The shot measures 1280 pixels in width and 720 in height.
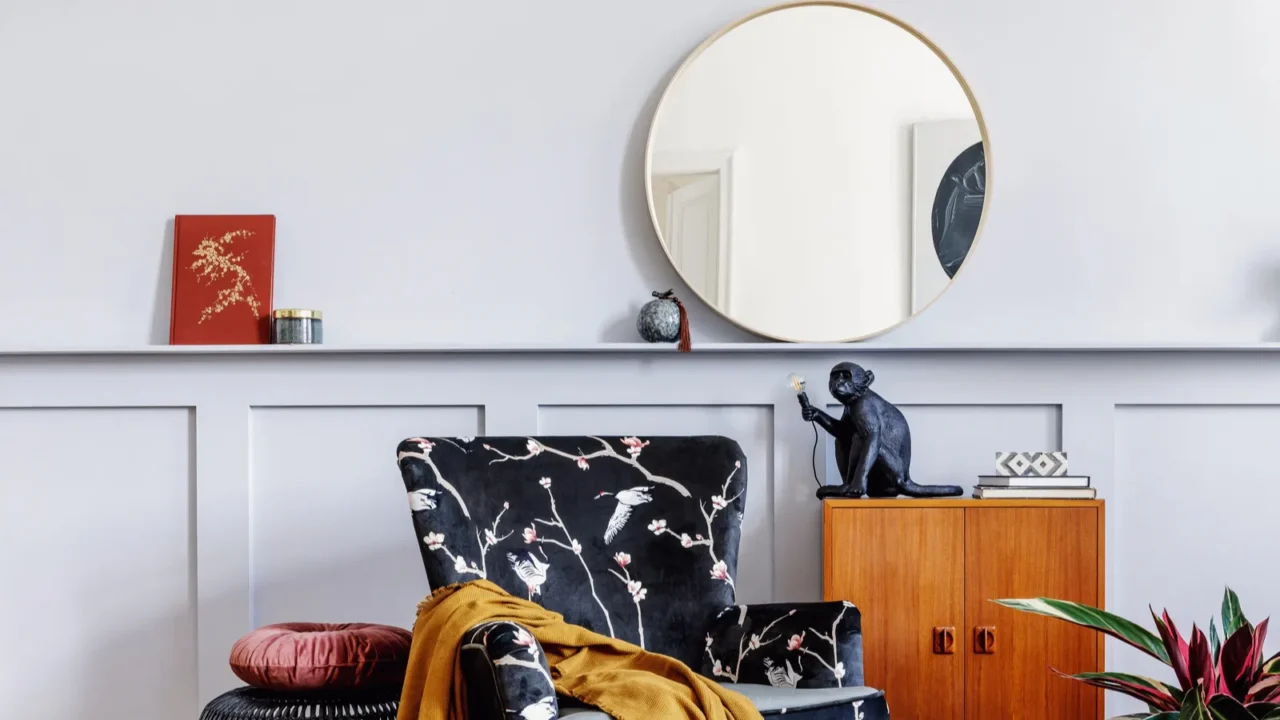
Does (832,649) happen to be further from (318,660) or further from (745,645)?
(318,660)

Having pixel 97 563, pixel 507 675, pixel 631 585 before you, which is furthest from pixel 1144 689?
pixel 97 563

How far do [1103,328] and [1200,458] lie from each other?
40 cm

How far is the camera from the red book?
260 centimetres

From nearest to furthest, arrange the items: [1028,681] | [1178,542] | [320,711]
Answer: [320,711] < [1028,681] < [1178,542]

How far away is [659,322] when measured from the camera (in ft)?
8.30

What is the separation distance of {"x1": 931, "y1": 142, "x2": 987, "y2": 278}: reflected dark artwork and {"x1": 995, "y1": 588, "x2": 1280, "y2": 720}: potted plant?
1072mm

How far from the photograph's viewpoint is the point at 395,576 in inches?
104

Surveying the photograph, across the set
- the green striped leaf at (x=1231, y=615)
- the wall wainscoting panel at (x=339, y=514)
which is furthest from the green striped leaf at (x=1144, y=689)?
the wall wainscoting panel at (x=339, y=514)

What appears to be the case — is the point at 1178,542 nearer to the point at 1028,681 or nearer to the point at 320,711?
the point at 1028,681

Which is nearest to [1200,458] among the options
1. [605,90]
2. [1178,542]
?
[1178,542]

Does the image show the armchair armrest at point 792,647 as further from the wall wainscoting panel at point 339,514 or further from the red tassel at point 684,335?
the wall wainscoting panel at point 339,514

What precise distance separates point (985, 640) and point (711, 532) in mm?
667

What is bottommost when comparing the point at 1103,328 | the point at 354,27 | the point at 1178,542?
the point at 1178,542

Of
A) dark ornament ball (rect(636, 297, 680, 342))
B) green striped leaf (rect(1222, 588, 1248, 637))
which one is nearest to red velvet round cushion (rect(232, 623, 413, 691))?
dark ornament ball (rect(636, 297, 680, 342))
